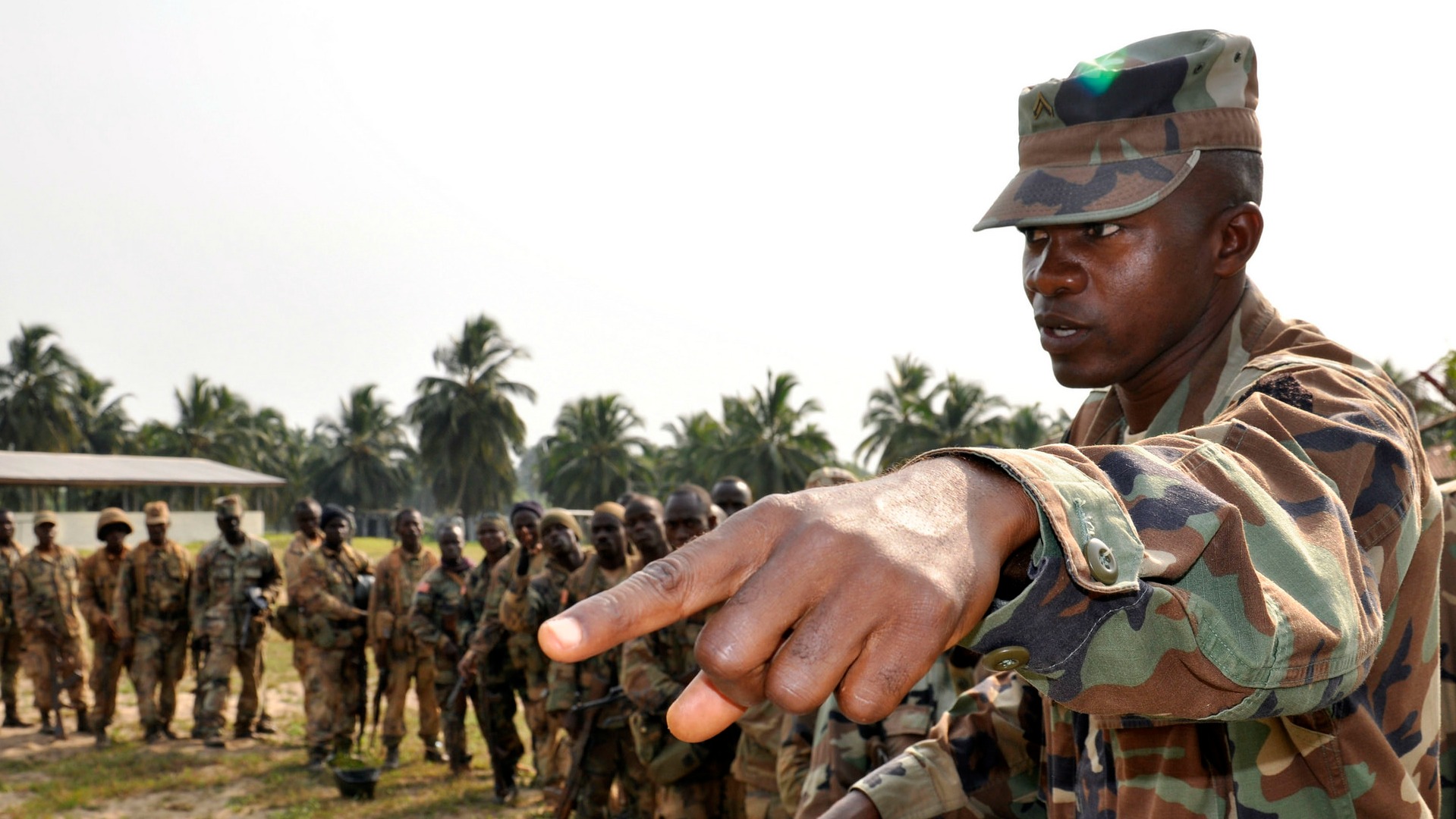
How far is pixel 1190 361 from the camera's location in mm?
1907

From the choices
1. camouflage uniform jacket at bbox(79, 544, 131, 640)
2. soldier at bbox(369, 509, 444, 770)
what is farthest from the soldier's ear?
camouflage uniform jacket at bbox(79, 544, 131, 640)

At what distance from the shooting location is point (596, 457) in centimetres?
4009

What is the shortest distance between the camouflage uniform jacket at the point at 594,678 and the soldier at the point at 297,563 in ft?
13.0

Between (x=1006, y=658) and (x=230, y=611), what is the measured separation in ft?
37.7

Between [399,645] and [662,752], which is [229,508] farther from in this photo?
[662,752]

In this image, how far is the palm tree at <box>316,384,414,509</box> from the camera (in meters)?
46.2

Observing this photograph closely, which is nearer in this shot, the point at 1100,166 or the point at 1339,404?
the point at 1339,404

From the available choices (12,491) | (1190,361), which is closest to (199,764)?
(1190,361)

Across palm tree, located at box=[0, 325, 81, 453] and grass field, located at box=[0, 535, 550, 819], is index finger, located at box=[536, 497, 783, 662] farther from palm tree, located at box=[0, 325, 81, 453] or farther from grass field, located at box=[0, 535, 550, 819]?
palm tree, located at box=[0, 325, 81, 453]

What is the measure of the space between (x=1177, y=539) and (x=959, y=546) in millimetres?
237

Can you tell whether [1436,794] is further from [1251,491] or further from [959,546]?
[959,546]

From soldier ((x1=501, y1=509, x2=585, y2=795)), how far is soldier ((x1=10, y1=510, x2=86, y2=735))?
6129 millimetres

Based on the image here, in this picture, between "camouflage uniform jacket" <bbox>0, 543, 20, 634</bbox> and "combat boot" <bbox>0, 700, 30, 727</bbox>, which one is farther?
"camouflage uniform jacket" <bbox>0, 543, 20, 634</bbox>

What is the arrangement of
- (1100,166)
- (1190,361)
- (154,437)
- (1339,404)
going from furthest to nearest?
(154,437), (1190,361), (1100,166), (1339,404)
